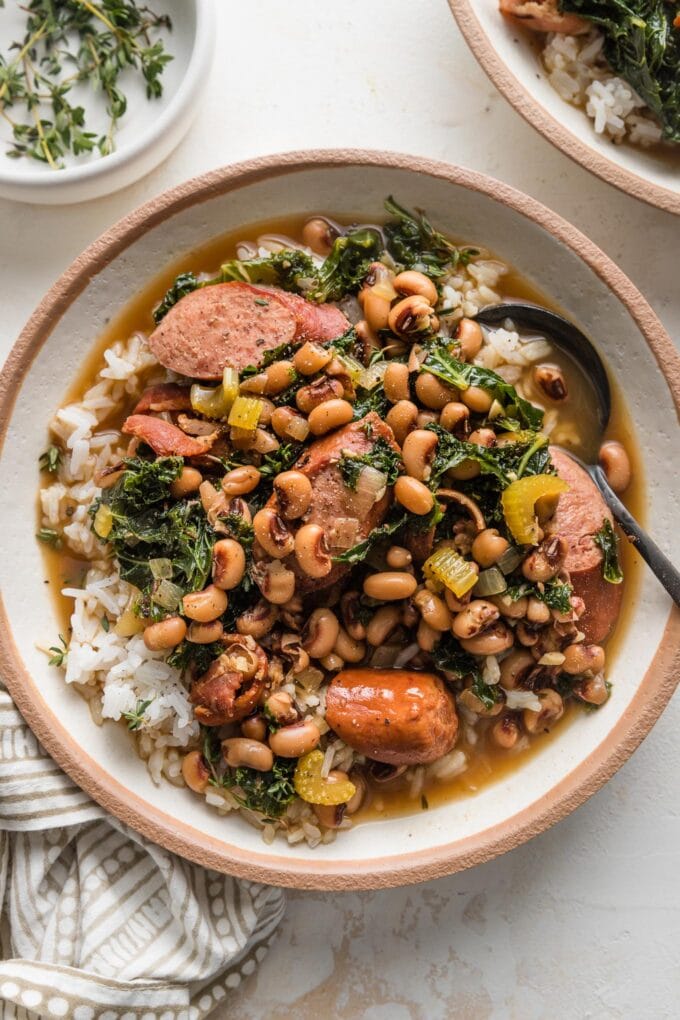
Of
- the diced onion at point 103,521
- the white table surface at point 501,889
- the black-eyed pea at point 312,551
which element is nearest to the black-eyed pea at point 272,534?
the black-eyed pea at point 312,551

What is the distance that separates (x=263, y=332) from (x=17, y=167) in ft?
4.80

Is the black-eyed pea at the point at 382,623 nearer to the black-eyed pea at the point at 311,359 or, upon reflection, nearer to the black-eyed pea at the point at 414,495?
the black-eyed pea at the point at 414,495

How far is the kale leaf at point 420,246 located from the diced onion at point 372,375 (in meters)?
0.49

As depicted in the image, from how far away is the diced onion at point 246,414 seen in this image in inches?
134

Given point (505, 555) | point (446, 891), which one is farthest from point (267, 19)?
point (446, 891)

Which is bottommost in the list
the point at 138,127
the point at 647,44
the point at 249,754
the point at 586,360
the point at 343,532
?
the point at 249,754

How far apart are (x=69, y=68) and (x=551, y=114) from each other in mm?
2126

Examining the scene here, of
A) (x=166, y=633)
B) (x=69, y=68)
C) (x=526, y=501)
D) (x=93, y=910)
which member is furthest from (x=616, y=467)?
(x=69, y=68)

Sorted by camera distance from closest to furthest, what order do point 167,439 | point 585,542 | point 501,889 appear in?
point 167,439
point 585,542
point 501,889

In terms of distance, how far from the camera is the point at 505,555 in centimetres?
338

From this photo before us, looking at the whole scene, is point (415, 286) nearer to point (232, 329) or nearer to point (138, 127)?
point (232, 329)

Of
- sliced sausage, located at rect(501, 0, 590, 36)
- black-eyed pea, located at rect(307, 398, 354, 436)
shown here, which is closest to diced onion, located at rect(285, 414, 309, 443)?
black-eyed pea, located at rect(307, 398, 354, 436)

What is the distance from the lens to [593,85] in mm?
3830

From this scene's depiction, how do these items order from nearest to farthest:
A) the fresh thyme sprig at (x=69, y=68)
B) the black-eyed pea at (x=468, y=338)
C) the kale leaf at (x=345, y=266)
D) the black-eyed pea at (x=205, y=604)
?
the black-eyed pea at (x=205, y=604) < the black-eyed pea at (x=468, y=338) < the kale leaf at (x=345, y=266) < the fresh thyme sprig at (x=69, y=68)
